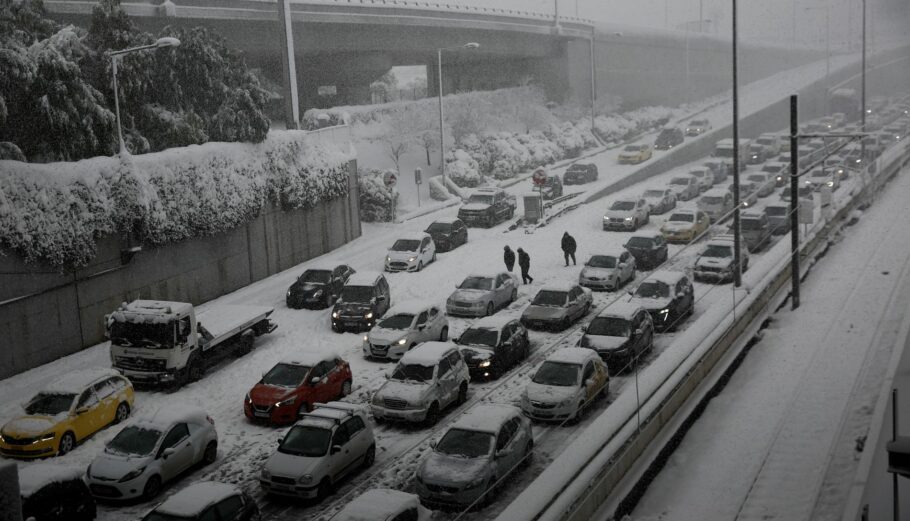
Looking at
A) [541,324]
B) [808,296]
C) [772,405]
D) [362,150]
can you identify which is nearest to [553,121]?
[362,150]

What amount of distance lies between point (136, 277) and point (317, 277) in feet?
18.7

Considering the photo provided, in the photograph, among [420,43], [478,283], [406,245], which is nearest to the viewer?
[478,283]

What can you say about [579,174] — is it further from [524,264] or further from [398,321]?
[398,321]

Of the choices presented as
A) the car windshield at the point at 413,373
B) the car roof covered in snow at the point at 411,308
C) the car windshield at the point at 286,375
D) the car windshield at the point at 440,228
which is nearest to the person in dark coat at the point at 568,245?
the car windshield at the point at 440,228

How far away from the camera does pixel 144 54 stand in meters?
35.4

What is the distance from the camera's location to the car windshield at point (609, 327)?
25312 millimetres

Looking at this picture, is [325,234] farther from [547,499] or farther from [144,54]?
[547,499]

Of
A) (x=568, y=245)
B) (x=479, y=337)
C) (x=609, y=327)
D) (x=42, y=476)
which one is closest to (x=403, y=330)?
(x=479, y=337)

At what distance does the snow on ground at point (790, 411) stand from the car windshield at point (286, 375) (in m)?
8.32

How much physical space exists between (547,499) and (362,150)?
3961cm

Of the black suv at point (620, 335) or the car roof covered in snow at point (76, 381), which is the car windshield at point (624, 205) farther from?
the car roof covered in snow at point (76, 381)

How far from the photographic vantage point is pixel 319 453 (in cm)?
1830

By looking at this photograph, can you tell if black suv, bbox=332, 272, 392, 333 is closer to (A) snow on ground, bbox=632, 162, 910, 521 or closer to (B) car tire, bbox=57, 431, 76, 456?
(B) car tire, bbox=57, 431, 76, 456

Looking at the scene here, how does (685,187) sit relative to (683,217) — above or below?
above
